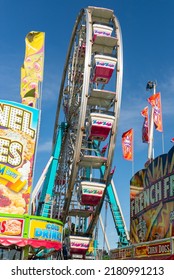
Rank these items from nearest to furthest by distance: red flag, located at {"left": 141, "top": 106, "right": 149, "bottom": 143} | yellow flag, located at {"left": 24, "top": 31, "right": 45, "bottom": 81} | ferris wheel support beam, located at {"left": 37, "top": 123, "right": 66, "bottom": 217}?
yellow flag, located at {"left": 24, "top": 31, "right": 45, "bottom": 81} < ferris wheel support beam, located at {"left": 37, "top": 123, "right": 66, "bottom": 217} < red flag, located at {"left": 141, "top": 106, "right": 149, "bottom": 143}

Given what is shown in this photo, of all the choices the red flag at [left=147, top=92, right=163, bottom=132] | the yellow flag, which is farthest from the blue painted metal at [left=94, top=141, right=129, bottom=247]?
the yellow flag

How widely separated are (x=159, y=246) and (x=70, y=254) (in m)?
12.1

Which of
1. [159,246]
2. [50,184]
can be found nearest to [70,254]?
[50,184]

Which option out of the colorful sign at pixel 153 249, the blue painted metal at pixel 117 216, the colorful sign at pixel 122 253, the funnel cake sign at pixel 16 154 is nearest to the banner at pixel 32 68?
the funnel cake sign at pixel 16 154

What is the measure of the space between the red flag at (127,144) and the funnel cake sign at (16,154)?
31.3 feet

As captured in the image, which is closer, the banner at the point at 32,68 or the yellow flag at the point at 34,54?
the banner at the point at 32,68

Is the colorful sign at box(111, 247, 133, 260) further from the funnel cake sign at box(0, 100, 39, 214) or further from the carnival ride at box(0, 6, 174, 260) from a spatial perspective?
the funnel cake sign at box(0, 100, 39, 214)

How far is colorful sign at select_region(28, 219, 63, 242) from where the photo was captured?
19297 millimetres

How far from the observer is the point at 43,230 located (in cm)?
1970

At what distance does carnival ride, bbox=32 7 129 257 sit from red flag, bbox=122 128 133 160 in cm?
207

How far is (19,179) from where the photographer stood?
22031mm

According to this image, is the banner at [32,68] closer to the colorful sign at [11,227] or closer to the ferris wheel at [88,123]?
the ferris wheel at [88,123]

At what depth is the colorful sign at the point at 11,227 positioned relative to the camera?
18808 mm

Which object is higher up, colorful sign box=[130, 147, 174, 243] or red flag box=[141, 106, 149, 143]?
red flag box=[141, 106, 149, 143]
